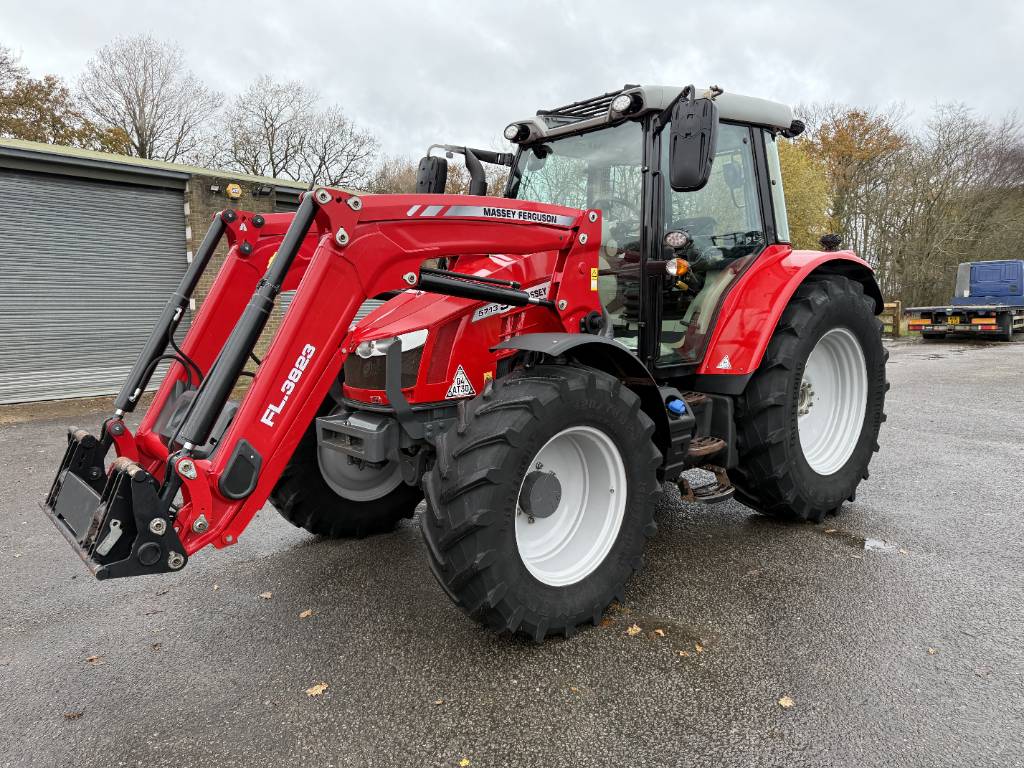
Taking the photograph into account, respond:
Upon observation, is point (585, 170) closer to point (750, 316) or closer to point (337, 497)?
point (750, 316)

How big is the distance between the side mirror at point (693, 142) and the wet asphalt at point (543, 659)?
76.5 inches

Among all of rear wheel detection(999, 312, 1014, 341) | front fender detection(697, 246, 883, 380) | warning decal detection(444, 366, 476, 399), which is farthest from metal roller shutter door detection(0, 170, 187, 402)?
rear wheel detection(999, 312, 1014, 341)

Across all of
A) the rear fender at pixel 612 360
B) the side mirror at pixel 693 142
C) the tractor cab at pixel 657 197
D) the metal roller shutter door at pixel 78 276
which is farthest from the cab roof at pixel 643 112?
the metal roller shutter door at pixel 78 276

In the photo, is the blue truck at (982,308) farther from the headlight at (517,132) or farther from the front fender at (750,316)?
the headlight at (517,132)

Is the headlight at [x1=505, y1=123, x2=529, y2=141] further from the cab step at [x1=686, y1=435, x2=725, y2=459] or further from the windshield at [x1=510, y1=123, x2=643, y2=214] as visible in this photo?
the cab step at [x1=686, y1=435, x2=725, y2=459]

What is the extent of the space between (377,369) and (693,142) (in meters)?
1.71

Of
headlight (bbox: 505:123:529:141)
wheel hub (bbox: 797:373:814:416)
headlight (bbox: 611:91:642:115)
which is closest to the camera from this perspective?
headlight (bbox: 611:91:642:115)

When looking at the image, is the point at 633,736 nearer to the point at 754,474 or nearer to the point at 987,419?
the point at 754,474

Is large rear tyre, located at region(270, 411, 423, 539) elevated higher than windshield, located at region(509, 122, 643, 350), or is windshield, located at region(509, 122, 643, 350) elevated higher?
windshield, located at region(509, 122, 643, 350)

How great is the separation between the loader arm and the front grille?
35cm

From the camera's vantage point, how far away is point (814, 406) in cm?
446

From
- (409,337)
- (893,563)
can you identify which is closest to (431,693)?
(409,337)

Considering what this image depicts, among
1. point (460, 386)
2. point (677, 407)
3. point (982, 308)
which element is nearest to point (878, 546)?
point (677, 407)

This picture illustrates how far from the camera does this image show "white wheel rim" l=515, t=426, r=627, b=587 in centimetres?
297
